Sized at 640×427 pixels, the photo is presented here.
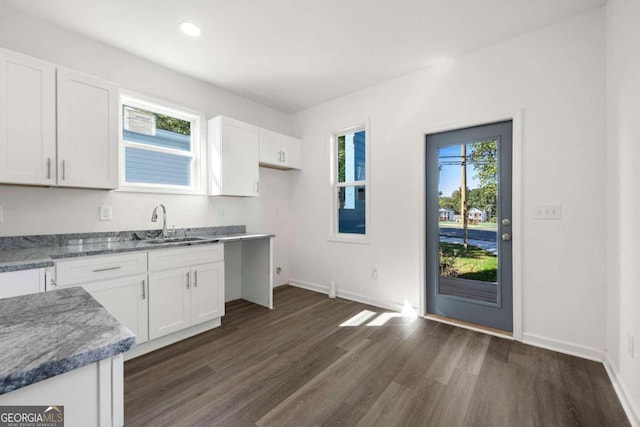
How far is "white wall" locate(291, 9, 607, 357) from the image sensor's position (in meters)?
2.19

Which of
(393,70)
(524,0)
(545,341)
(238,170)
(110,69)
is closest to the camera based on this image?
(524,0)

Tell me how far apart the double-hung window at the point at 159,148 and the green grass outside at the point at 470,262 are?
9.58 ft

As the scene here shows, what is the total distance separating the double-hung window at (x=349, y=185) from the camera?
3738mm

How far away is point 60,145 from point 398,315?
11.4 ft

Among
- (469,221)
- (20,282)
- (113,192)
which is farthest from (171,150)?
(469,221)

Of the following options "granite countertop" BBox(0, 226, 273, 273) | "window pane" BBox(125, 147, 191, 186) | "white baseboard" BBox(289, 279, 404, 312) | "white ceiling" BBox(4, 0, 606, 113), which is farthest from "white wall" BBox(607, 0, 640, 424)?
"window pane" BBox(125, 147, 191, 186)

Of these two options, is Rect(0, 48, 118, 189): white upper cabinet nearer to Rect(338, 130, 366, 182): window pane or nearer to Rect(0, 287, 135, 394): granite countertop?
Rect(0, 287, 135, 394): granite countertop

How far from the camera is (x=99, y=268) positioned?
2062mm

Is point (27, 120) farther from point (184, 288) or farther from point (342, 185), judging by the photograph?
point (342, 185)

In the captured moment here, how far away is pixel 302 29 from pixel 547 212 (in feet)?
8.61

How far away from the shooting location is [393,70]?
313 centimetres

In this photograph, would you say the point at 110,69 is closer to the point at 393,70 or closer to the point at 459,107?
the point at 393,70

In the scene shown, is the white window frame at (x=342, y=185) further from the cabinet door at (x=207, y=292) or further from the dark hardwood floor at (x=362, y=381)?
the cabinet door at (x=207, y=292)

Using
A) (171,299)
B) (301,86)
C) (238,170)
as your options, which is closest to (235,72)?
(301,86)
